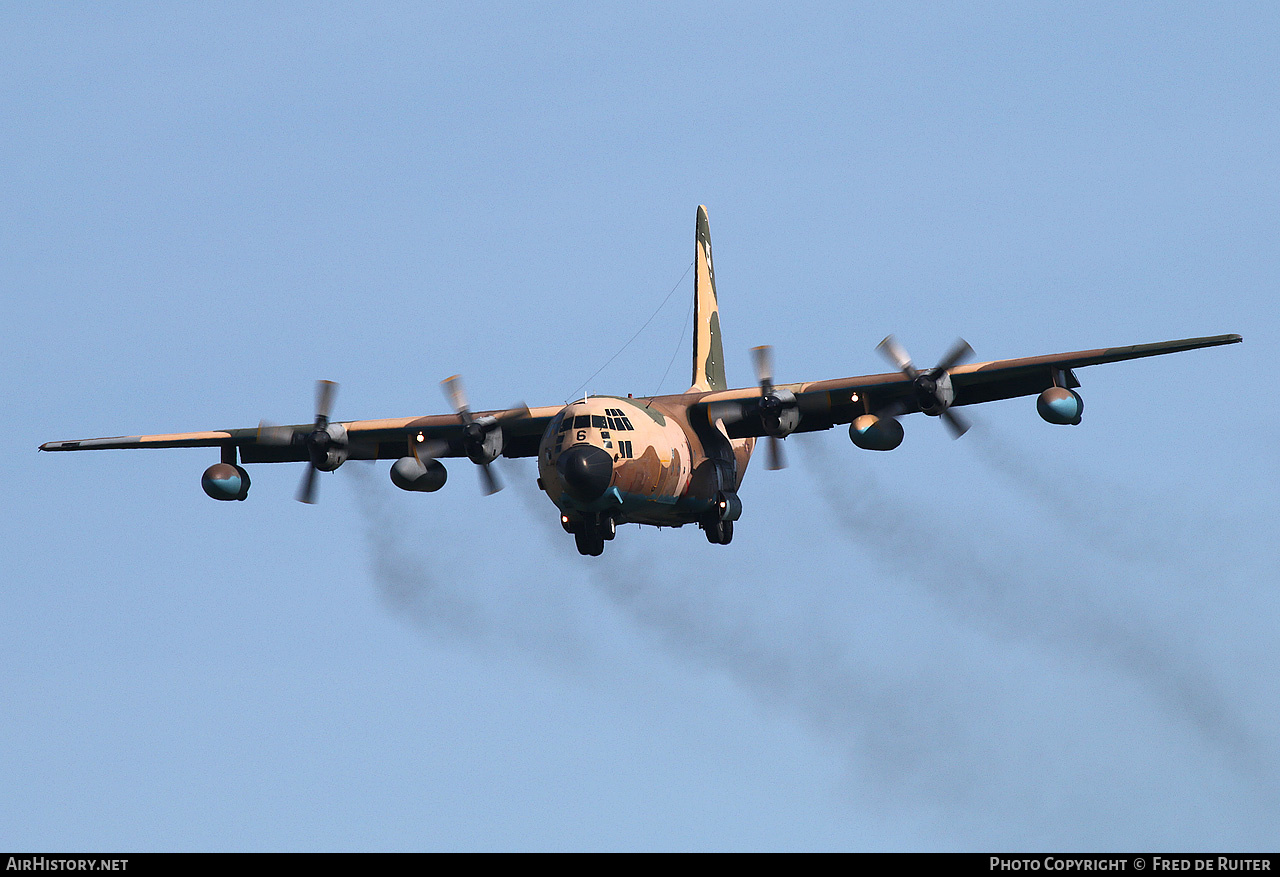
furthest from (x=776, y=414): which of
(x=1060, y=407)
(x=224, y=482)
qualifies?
(x=224, y=482)

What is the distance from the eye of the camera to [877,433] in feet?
117

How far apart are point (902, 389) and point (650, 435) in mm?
5812

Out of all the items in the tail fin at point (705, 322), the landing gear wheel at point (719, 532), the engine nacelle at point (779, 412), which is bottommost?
the landing gear wheel at point (719, 532)

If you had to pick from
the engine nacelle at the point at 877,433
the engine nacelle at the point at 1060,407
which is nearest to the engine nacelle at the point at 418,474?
the engine nacelle at the point at 877,433

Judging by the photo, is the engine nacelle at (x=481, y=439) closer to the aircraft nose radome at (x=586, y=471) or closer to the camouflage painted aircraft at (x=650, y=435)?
the camouflage painted aircraft at (x=650, y=435)

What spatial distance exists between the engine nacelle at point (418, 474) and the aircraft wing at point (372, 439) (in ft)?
1.78

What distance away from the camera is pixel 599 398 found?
117 feet

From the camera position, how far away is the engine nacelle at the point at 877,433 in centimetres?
3559

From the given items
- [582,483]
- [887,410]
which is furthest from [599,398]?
[887,410]
